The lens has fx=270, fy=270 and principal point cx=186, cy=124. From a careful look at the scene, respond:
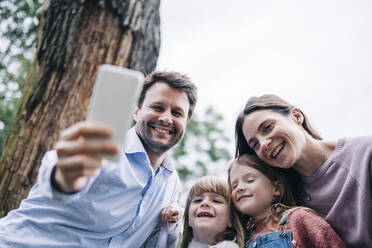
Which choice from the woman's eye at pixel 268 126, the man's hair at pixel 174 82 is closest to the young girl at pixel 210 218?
the woman's eye at pixel 268 126

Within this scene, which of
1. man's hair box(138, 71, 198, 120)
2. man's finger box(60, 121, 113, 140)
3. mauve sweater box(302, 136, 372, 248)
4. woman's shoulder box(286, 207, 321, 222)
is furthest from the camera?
man's hair box(138, 71, 198, 120)

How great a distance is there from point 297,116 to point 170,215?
1.20m

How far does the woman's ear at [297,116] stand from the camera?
2.02 m

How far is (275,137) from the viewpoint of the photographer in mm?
1812

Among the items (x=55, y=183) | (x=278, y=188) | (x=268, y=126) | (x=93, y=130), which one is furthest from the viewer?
(x=278, y=188)

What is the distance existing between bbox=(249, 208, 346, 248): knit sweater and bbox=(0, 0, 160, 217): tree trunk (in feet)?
6.39

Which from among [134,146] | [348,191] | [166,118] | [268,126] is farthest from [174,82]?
[348,191]

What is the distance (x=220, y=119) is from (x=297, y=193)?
13.5 m

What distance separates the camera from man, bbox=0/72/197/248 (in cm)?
161

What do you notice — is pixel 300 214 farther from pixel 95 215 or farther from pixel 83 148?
pixel 83 148

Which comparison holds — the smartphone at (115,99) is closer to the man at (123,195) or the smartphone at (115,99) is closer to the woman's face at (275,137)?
the man at (123,195)

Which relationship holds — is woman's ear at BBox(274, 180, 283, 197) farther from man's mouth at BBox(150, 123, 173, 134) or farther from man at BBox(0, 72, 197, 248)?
man's mouth at BBox(150, 123, 173, 134)

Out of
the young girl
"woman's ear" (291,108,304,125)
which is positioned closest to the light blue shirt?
the young girl

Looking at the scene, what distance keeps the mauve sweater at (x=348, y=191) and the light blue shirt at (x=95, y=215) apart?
1172mm
